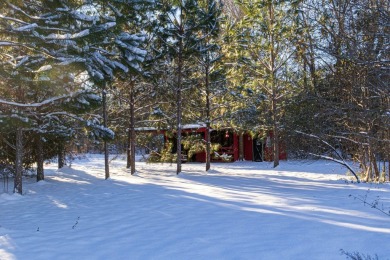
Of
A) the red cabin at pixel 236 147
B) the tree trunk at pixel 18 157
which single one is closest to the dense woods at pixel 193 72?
the tree trunk at pixel 18 157

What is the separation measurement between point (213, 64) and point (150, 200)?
30.9 feet

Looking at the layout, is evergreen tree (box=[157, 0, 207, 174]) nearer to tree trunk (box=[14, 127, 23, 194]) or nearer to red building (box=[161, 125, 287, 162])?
tree trunk (box=[14, 127, 23, 194])

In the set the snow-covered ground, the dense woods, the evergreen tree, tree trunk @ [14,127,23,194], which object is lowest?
the snow-covered ground

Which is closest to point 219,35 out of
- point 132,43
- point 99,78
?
point 132,43

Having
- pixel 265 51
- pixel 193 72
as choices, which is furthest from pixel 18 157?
pixel 265 51

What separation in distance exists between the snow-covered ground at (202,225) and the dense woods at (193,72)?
225 centimetres

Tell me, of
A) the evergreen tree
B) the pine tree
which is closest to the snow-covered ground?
the evergreen tree

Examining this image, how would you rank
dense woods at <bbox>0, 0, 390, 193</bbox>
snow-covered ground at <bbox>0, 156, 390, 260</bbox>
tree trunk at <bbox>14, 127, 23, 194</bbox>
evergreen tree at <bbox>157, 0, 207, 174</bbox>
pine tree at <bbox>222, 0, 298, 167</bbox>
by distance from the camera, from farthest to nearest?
pine tree at <bbox>222, 0, 298, 167</bbox>, evergreen tree at <bbox>157, 0, 207, 174</bbox>, tree trunk at <bbox>14, 127, 23, 194</bbox>, dense woods at <bbox>0, 0, 390, 193</bbox>, snow-covered ground at <bbox>0, 156, 390, 260</bbox>

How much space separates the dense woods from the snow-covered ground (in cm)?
225

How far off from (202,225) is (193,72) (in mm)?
11684

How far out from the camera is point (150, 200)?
8891 millimetres

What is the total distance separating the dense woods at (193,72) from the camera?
753cm

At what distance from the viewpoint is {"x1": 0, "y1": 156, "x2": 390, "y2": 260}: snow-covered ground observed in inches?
181

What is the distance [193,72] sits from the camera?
660 inches
